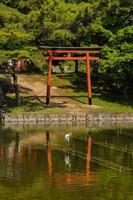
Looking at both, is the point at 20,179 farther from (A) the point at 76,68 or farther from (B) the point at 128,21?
(A) the point at 76,68

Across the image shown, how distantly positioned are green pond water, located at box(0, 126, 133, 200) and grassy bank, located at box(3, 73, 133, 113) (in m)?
7.52

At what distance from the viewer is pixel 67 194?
25.6 m

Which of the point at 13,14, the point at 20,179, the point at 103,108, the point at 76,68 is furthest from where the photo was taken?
the point at 76,68

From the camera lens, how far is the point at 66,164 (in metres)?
33.8

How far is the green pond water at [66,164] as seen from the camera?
85.9 feet

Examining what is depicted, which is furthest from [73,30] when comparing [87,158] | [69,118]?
[87,158]

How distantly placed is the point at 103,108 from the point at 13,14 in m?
14.0

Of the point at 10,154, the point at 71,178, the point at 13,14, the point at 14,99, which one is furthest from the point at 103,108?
the point at 71,178

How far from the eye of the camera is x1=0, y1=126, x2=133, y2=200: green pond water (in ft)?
85.9

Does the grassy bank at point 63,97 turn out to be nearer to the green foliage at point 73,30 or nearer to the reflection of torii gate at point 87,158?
the green foliage at point 73,30

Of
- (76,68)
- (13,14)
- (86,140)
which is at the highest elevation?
(13,14)

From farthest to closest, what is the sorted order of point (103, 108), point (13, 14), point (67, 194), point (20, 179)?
1. point (103, 108)
2. point (13, 14)
3. point (20, 179)
4. point (67, 194)

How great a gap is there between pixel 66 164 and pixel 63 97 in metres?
30.8

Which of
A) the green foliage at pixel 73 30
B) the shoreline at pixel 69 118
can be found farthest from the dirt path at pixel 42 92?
the green foliage at pixel 73 30
